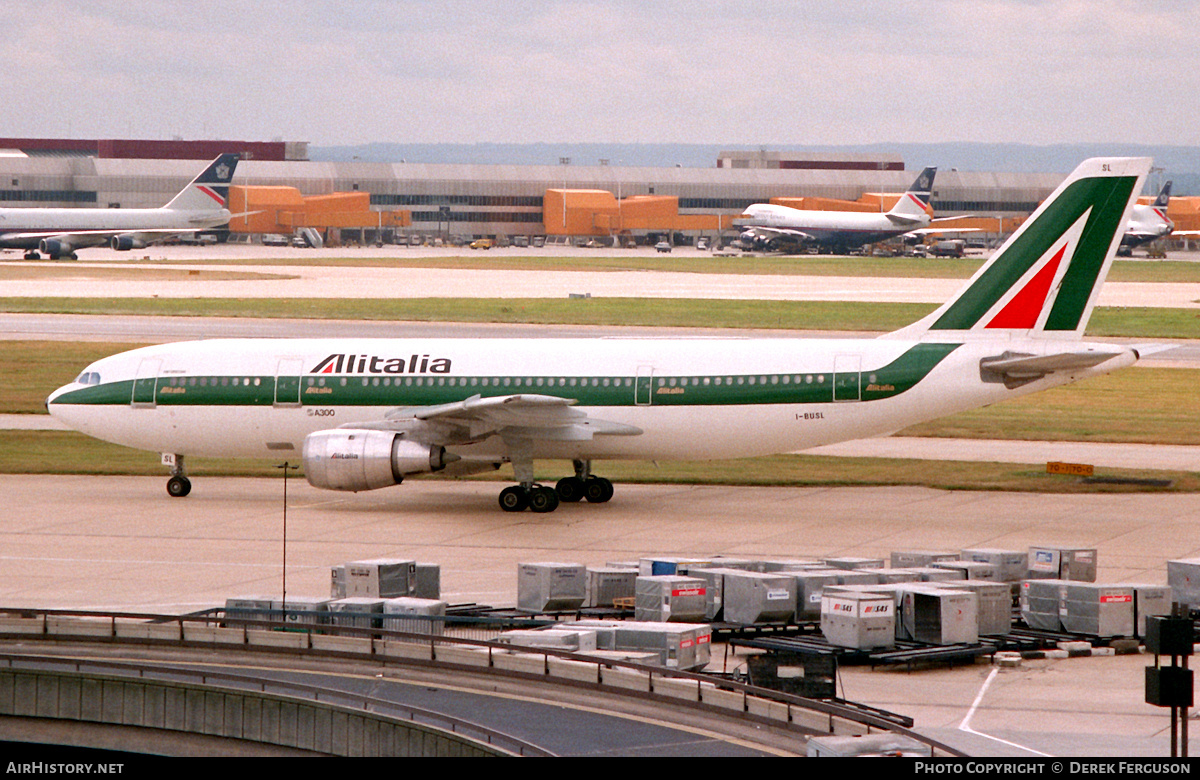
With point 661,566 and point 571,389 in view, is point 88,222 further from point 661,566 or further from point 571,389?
point 661,566

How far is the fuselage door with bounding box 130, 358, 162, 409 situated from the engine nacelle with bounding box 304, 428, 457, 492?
248 inches

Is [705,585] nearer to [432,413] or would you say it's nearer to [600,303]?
[432,413]

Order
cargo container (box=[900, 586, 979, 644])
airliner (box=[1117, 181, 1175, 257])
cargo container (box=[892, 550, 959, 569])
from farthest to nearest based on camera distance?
airliner (box=[1117, 181, 1175, 257]) → cargo container (box=[892, 550, 959, 569]) → cargo container (box=[900, 586, 979, 644])

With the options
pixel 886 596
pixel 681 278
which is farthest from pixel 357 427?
pixel 681 278

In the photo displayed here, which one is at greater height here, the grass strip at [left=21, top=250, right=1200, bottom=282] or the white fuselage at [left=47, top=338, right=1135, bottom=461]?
the grass strip at [left=21, top=250, right=1200, bottom=282]

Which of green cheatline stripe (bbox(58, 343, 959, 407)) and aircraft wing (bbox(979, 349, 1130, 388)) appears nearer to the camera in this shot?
aircraft wing (bbox(979, 349, 1130, 388))

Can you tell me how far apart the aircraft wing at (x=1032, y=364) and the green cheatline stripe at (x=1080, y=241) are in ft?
4.86

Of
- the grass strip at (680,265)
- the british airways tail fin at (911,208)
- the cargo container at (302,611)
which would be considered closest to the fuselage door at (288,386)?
the cargo container at (302,611)

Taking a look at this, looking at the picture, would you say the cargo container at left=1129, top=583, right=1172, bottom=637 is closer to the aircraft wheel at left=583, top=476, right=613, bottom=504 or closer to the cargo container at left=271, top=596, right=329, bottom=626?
the cargo container at left=271, top=596, right=329, bottom=626

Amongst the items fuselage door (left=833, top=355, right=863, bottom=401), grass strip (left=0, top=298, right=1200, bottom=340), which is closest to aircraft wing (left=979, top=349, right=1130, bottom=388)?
fuselage door (left=833, top=355, right=863, bottom=401)

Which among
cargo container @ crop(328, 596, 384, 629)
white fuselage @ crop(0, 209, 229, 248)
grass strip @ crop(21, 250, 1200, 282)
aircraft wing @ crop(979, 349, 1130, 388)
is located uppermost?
white fuselage @ crop(0, 209, 229, 248)

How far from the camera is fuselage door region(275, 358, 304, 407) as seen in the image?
4331cm

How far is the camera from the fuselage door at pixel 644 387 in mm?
41594

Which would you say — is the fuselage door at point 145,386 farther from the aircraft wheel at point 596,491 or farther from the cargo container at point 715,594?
the cargo container at point 715,594
